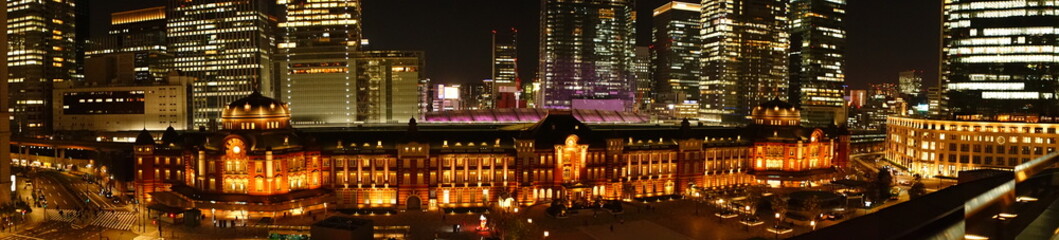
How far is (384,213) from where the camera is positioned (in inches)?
3565

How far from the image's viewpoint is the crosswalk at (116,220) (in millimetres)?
79250

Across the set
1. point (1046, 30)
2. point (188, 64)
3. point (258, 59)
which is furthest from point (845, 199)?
point (188, 64)

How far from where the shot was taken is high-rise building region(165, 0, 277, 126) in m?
189

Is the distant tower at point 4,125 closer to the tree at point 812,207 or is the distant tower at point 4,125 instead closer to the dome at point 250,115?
the dome at point 250,115

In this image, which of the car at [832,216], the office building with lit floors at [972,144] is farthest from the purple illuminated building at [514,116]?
the car at [832,216]

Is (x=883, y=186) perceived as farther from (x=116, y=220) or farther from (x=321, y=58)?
(x=321, y=58)

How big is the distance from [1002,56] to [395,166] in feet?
425

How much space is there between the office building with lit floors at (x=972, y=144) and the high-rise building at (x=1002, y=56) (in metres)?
11.2

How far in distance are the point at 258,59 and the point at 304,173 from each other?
112 meters

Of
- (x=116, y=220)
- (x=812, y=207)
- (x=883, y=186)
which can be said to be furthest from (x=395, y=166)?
(x=883, y=186)

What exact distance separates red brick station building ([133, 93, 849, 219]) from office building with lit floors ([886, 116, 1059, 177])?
52.6 meters

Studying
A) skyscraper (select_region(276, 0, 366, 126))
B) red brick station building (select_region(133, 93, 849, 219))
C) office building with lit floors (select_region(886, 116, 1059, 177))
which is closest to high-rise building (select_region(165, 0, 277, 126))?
skyscraper (select_region(276, 0, 366, 126))

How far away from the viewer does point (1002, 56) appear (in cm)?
14025

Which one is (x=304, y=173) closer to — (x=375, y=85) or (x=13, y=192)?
(x=13, y=192)
